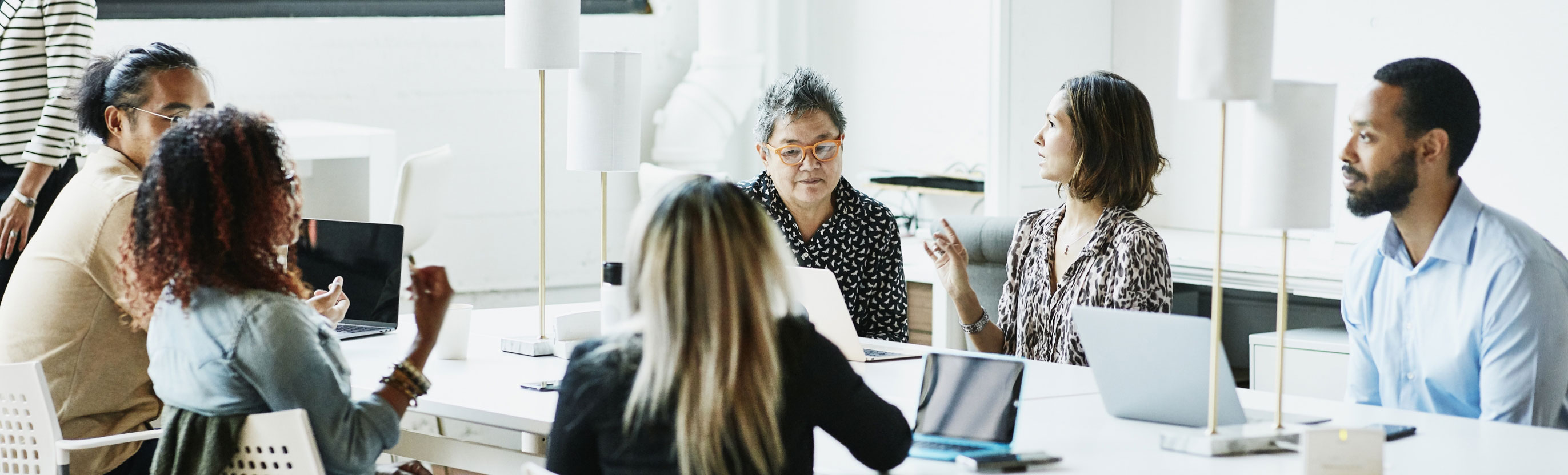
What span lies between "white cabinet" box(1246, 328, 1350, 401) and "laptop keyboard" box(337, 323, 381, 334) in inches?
88.4

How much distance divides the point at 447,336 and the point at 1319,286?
2.40m

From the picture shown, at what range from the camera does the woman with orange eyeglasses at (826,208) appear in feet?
11.3

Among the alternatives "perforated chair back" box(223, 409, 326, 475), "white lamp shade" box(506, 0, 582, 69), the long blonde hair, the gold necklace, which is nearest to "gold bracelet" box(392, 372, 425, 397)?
"perforated chair back" box(223, 409, 326, 475)

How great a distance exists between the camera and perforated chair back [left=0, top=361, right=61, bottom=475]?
7.82 ft

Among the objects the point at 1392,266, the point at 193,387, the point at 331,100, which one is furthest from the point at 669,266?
the point at 331,100

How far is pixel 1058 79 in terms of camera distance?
496 cm

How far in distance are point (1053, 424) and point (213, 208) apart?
1.28m

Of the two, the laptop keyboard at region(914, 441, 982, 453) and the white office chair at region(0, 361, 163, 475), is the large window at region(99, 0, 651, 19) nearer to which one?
the white office chair at region(0, 361, 163, 475)

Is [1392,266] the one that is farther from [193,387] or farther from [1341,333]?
[193,387]

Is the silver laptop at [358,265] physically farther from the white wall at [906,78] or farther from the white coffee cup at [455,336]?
the white wall at [906,78]

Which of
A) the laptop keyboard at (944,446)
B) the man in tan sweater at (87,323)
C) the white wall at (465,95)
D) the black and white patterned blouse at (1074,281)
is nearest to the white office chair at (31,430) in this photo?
the man in tan sweater at (87,323)

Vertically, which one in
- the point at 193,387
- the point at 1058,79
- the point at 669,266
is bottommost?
the point at 193,387

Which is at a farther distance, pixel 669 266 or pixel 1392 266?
pixel 1392 266

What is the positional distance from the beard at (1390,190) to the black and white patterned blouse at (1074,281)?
429 millimetres
